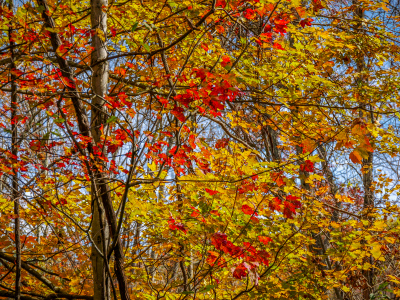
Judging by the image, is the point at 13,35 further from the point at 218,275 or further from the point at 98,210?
the point at 218,275

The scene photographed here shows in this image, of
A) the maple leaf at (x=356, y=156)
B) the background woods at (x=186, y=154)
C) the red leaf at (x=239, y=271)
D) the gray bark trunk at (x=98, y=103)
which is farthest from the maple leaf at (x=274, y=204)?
the gray bark trunk at (x=98, y=103)

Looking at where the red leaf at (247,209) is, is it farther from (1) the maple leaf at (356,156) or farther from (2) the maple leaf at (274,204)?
(1) the maple leaf at (356,156)

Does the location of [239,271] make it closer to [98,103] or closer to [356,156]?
[356,156]

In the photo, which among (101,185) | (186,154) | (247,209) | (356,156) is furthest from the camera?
(186,154)

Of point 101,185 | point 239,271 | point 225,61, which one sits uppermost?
point 225,61

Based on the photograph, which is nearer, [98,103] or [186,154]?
[98,103]

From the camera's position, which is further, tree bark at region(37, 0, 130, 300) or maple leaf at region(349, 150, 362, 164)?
tree bark at region(37, 0, 130, 300)

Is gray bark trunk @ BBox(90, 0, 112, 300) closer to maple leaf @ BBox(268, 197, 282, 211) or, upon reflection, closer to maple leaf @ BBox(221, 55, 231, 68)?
maple leaf @ BBox(221, 55, 231, 68)

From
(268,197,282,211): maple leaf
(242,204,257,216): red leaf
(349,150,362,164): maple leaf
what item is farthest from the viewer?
(268,197,282,211): maple leaf

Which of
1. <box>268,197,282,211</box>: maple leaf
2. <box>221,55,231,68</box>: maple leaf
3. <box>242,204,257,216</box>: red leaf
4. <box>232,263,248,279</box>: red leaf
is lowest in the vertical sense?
<box>232,263,248,279</box>: red leaf

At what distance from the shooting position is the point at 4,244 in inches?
126

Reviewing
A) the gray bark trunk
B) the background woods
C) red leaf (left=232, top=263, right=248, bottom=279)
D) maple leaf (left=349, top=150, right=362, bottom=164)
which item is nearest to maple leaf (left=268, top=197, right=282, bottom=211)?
the background woods

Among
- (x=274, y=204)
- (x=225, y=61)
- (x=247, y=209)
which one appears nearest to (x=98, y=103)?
(x=225, y=61)

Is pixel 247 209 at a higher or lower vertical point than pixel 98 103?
lower
